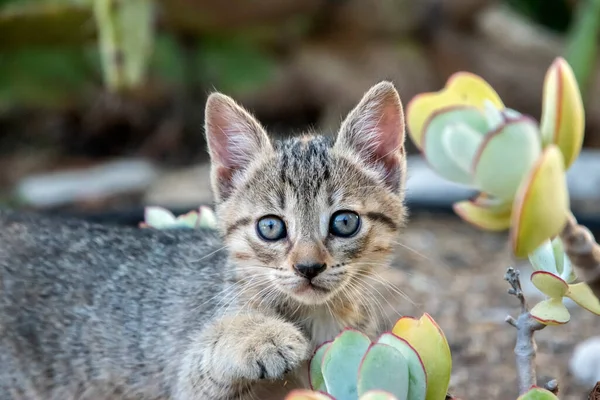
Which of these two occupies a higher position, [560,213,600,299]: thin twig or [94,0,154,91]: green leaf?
[560,213,600,299]: thin twig

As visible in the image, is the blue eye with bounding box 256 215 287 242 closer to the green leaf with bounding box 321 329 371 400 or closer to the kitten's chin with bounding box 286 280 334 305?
the kitten's chin with bounding box 286 280 334 305

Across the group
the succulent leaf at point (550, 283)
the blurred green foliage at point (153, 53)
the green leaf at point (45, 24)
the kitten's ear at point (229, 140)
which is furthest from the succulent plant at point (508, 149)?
the blurred green foliage at point (153, 53)

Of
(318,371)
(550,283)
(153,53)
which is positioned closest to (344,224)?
(318,371)

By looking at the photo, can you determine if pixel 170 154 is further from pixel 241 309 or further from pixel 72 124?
pixel 241 309

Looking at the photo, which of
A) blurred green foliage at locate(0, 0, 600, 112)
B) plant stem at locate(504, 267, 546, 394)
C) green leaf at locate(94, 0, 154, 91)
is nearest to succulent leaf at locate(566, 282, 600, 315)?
plant stem at locate(504, 267, 546, 394)

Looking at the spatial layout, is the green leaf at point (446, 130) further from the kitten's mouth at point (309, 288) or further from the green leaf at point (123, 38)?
the green leaf at point (123, 38)

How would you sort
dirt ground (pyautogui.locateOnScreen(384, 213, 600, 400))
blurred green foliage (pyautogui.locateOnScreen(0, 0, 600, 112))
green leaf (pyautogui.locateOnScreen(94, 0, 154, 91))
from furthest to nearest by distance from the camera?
blurred green foliage (pyautogui.locateOnScreen(0, 0, 600, 112)), green leaf (pyautogui.locateOnScreen(94, 0, 154, 91)), dirt ground (pyautogui.locateOnScreen(384, 213, 600, 400))

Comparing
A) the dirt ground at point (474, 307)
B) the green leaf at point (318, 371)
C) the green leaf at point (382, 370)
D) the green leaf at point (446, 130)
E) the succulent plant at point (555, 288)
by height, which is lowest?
the dirt ground at point (474, 307)
